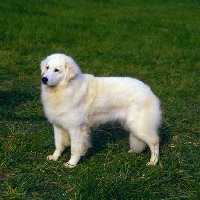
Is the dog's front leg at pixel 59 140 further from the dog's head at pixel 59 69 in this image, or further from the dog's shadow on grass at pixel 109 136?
the dog's head at pixel 59 69

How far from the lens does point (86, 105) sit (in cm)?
455

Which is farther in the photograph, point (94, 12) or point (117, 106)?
point (94, 12)

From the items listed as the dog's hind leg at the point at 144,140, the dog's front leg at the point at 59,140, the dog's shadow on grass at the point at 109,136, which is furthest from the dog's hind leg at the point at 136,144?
the dog's front leg at the point at 59,140

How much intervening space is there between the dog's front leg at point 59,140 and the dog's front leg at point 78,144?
20 centimetres

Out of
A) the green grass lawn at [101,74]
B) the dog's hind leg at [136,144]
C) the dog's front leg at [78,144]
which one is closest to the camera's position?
the green grass lawn at [101,74]

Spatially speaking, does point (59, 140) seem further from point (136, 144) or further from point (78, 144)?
point (136, 144)

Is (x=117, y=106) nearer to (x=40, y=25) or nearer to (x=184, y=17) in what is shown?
(x=40, y=25)

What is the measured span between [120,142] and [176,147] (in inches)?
26.2

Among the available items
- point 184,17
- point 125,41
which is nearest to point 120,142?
point 125,41

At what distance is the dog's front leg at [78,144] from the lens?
4.49 metres

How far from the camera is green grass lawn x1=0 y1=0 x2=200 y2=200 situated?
405 centimetres

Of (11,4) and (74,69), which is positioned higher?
(74,69)

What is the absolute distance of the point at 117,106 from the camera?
15.2 feet

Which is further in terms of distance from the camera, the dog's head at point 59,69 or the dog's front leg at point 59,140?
the dog's front leg at point 59,140
